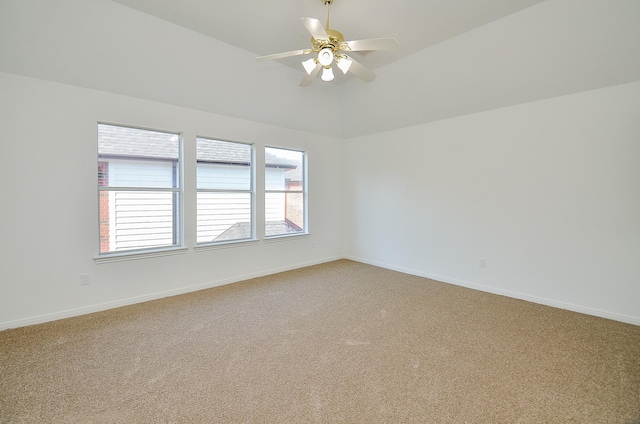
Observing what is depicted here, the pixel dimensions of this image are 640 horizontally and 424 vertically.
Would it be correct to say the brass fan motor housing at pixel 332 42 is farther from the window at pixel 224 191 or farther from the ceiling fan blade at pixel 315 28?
the window at pixel 224 191

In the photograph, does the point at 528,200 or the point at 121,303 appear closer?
the point at 121,303

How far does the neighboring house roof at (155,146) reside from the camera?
3268 mm

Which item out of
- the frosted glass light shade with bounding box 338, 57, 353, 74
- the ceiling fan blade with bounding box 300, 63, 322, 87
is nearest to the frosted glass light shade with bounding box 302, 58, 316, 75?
the ceiling fan blade with bounding box 300, 63, 322, 87

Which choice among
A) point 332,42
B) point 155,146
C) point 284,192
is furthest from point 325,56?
point 284,192

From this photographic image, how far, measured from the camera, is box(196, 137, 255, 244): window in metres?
4.03

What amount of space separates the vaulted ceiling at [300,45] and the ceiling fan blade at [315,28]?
818 mm

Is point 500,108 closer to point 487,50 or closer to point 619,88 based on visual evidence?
point 487,50

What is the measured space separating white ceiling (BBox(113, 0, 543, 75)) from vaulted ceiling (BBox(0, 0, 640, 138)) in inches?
0.5

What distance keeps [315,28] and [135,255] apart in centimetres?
321

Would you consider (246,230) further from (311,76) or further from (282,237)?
(311,76)

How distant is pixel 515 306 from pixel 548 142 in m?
2.04

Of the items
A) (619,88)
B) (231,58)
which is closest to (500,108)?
(619,88)

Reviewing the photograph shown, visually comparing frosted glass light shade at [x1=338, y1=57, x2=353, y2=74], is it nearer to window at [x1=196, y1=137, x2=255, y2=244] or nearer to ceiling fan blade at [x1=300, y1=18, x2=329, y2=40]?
ceiling fan blade at [x1=300, y1=18, x2=329, y2=40]

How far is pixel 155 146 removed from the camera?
3.58 m
